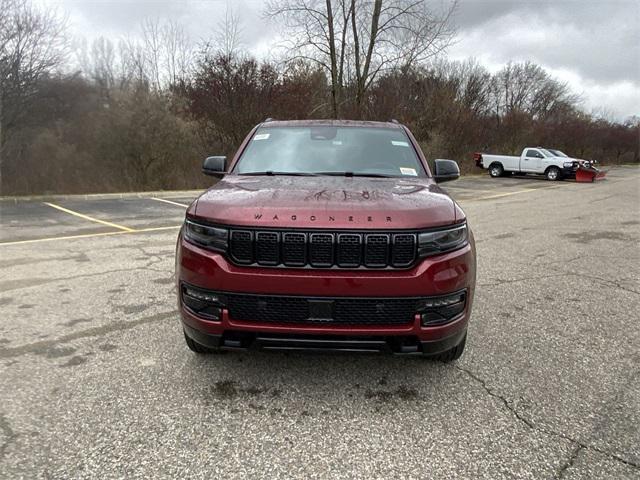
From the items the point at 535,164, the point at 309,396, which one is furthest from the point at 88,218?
the point at 535,164

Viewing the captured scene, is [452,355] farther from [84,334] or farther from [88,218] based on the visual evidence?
[88,218]

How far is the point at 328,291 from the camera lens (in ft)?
8.46

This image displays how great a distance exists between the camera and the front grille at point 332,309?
260 centimetres

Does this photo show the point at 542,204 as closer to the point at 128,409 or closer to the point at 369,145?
the point at 369,145

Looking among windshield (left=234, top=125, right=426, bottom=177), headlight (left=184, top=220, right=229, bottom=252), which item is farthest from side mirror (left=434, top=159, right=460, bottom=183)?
headlight (left=184, top=220, right=229, bottom=252)

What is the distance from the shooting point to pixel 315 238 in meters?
2.59

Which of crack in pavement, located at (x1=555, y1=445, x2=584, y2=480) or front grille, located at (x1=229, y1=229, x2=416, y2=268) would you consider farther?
front grille, located at (x1=229, y1=229, x2=416, y2=268)

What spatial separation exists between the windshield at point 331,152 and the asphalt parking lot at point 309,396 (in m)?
1.50

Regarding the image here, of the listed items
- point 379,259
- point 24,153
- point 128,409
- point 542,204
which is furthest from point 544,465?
point 24,153

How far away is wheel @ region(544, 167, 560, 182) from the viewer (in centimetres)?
2660

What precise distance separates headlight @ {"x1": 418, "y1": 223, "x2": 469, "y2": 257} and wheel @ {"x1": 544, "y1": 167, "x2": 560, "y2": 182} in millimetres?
27186

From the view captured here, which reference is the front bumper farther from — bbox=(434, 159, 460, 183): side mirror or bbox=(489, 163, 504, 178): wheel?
bbox=(489, 163, 504, 178): wheel

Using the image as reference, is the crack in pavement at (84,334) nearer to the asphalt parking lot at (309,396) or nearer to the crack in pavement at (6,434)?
the asphalt parking lot at (309,396)

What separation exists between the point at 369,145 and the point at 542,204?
12.3 metres
